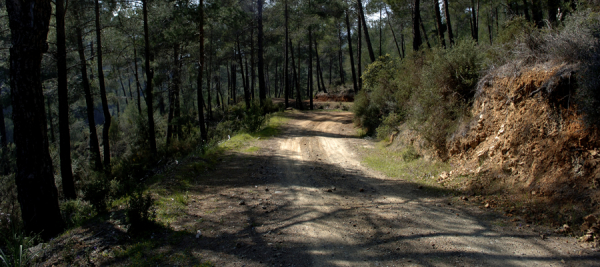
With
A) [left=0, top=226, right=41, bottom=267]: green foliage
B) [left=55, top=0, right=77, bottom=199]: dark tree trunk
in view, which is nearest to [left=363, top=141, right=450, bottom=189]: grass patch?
[left=0, top=226, right=41, bottom=267]: green foliage

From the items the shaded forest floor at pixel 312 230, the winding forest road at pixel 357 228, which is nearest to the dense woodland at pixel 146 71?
the shaded forest floor at pixel 312 230

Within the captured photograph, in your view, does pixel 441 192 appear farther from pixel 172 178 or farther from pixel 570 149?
pixel 172 178

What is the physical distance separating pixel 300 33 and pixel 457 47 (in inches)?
724

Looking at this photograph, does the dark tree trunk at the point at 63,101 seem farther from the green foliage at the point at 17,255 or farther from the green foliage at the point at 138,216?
the green foliage at the point at 138,216

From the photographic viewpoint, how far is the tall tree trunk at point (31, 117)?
5.64m

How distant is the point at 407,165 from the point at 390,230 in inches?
182

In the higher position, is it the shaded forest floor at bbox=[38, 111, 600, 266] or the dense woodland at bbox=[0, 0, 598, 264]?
the dense woodland at bbox=[0, 0, 598, 264]

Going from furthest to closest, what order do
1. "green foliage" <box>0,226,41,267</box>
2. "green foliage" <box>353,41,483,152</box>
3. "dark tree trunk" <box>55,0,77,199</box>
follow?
"dark tree trunk" <box>55,0,77,199</box> < "green foliage" <box>353,41,483,152</box> < "green foliage" <box>0,226,41,267</box>

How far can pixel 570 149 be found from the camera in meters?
5.28

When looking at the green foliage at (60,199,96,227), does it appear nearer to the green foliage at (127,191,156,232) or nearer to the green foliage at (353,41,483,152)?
the green foliage at (127,191,156,232)

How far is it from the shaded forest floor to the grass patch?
1.30ft

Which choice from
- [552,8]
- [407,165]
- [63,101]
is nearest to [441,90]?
[407,165]

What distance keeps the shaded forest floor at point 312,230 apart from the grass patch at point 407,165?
0.39m

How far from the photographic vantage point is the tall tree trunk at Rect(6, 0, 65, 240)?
18.5 feet
